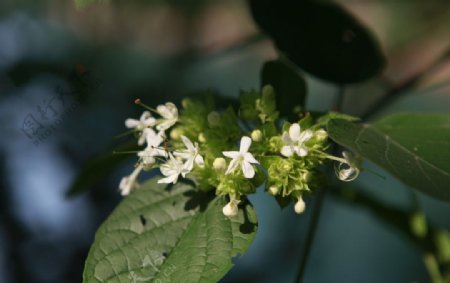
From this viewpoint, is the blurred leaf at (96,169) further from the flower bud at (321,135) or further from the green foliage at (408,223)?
the green foliage at (408,223)

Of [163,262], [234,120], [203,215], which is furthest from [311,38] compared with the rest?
[163,262]

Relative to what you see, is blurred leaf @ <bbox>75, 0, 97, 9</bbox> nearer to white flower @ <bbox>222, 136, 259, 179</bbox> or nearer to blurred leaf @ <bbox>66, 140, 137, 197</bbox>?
white flower @ <bbox>222, 136, 259, 179</bbox>

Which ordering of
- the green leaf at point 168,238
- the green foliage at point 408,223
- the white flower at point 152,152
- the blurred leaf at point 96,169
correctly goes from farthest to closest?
the green foliage at point 408,223, the blurred leaf at point 96,169, the white flower at point 152,152, the green leaf at point 168,238

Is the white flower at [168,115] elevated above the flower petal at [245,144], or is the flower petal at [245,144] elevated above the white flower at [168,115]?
the flower petal at [245,144]

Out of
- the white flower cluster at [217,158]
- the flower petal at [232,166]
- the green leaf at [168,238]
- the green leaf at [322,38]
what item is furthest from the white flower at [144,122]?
the green leaf at [322,38]

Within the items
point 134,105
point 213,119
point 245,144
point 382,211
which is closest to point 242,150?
point 245,144

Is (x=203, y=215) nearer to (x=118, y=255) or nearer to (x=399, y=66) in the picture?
(x=118, y=255)

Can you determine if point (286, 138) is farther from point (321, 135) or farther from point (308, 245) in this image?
point (308, 245)
